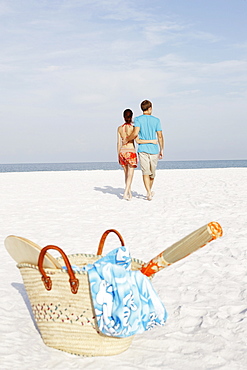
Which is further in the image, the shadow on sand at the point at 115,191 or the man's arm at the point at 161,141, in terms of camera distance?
the shadow on sand at the point at 115,191

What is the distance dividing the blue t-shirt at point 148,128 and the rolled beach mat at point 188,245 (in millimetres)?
6042

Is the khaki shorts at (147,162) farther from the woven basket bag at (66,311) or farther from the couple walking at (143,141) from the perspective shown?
the woven basket bag at (66,311)

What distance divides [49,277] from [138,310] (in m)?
0.55

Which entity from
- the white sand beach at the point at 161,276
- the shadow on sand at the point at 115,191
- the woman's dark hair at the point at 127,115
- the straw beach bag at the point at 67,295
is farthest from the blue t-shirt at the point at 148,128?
the straw beach bag at the point at 67,295

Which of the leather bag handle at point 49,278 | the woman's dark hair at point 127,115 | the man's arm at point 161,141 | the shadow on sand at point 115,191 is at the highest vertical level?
the woman's dark hair at point 127,115

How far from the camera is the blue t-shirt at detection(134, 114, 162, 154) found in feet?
28.0

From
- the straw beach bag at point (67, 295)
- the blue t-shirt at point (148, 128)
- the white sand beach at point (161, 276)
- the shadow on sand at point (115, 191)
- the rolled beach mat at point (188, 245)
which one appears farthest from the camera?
the shadow on sand at point (115, 191)

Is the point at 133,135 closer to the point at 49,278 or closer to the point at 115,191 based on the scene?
the point at 115,191

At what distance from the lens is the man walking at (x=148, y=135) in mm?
8547

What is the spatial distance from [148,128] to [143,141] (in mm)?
294

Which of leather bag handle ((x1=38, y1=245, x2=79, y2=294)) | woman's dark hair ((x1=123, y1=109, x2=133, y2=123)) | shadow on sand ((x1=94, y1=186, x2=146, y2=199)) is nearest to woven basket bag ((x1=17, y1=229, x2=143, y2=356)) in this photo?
leather bag handle ((x1=38, y1=245, x2=79, y2=294))

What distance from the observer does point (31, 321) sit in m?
3.24

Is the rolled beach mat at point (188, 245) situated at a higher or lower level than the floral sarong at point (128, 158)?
lower

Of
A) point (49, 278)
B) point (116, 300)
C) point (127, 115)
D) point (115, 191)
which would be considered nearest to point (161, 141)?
point (127, 115)
